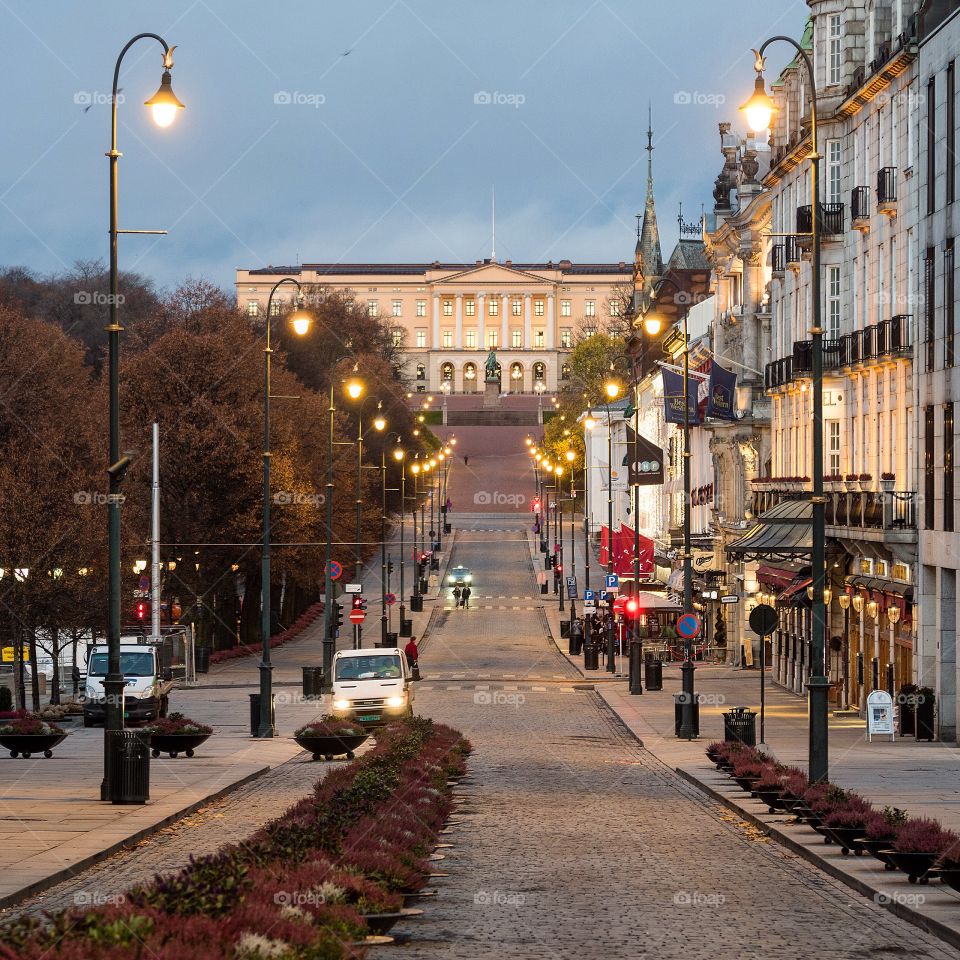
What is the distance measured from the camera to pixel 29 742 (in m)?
30.6

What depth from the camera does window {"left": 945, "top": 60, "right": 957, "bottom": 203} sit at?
34.8 m

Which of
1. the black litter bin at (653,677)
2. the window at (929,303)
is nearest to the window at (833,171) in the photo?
the window at (929,303)

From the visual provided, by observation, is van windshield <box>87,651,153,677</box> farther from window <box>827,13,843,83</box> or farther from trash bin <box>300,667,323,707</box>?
window <box>827,13,843,83</box>

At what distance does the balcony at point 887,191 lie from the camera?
39469mm

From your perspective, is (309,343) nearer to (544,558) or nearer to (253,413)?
(544,558)

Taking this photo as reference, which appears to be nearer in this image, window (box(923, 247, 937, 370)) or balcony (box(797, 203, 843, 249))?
window (box(923, 247, 937, 370))

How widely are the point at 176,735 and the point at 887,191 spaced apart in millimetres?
20296

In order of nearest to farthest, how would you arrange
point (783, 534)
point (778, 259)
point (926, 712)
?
point (926, 712), point (783, 534), point (778, 259)

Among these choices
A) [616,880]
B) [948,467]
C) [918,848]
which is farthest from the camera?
[948,467]

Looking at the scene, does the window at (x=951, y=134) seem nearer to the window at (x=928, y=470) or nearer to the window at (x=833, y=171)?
the window at (x=928, y=470)

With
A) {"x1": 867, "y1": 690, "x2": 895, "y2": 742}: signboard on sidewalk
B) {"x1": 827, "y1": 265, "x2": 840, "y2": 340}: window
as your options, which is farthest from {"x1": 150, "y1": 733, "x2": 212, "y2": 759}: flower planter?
{"x1": 827, "y1": 265, "x2": 840, "y2": 340}: window

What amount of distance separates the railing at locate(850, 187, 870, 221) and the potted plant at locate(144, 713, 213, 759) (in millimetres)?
20777

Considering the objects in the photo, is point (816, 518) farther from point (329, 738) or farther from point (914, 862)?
point (329, 738)

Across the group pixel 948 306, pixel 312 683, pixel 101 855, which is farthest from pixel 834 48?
pixel 101 855
